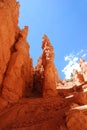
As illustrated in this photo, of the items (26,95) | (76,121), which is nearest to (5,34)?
(26,95)

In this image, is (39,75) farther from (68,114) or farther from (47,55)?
(68,114)

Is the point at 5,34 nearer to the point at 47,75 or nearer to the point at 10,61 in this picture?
the point at 10,61

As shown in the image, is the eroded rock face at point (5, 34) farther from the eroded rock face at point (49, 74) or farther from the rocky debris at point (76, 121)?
the rocky debris at point (76, 121)

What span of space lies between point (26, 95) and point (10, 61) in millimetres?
5091

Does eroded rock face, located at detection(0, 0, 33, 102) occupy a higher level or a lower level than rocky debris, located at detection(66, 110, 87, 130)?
higher

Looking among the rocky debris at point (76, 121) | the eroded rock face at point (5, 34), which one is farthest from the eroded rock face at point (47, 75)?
the rocky debris at point (76, 121)

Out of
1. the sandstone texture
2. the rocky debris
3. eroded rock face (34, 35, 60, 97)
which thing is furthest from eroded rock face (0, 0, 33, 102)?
the rocky debris

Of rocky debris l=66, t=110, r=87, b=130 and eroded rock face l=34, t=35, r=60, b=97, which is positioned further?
eroded rock face l=34, t=35, r=60, b=97

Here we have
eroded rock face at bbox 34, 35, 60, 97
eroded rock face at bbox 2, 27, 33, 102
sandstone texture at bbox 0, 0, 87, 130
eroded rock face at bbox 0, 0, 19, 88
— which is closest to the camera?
sandstone texture at bbox 0, 0, 87, 130

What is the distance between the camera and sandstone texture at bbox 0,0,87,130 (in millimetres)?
18069

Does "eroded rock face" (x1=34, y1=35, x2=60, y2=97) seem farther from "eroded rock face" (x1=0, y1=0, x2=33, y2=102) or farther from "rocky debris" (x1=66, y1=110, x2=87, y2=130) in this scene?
"rocky debris" (x1=66, y1=110, x2=87, y2=130)

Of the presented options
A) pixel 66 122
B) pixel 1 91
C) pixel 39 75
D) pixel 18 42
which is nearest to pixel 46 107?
pixel 1 91

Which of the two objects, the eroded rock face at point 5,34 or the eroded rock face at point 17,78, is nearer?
the eroded rock face at point 17,78

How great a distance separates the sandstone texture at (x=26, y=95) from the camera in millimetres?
18069
